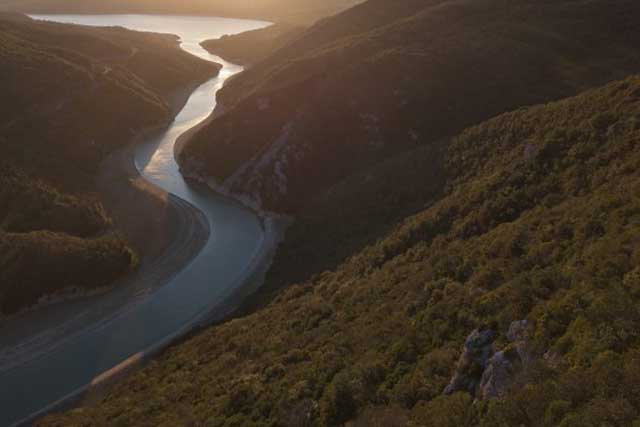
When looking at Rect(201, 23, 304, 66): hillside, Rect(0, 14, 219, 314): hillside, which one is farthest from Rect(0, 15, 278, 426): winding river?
A: Rect(201, 23, 304, 66): hillside

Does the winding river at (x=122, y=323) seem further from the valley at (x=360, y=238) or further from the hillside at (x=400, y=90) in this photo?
the hillside at (x=400, y=90)

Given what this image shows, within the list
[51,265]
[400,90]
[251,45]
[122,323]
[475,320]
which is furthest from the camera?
[251,45]

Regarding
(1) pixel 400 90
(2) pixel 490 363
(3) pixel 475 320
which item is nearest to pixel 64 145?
(1) pixel 400 90

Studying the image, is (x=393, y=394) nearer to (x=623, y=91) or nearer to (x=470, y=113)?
(x=623, y=91)

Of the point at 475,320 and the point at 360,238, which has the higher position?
the point at 475,320

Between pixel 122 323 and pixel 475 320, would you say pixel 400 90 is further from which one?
pixel 475 320

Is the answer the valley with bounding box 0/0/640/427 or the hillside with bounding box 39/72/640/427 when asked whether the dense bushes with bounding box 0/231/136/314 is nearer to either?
the valley with bounding box 0/0/640/427

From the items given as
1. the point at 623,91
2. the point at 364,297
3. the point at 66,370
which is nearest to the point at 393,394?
the point at 364,297

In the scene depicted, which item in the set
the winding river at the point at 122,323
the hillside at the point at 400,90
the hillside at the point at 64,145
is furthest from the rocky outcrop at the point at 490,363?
the hillside at the point at 400,90
